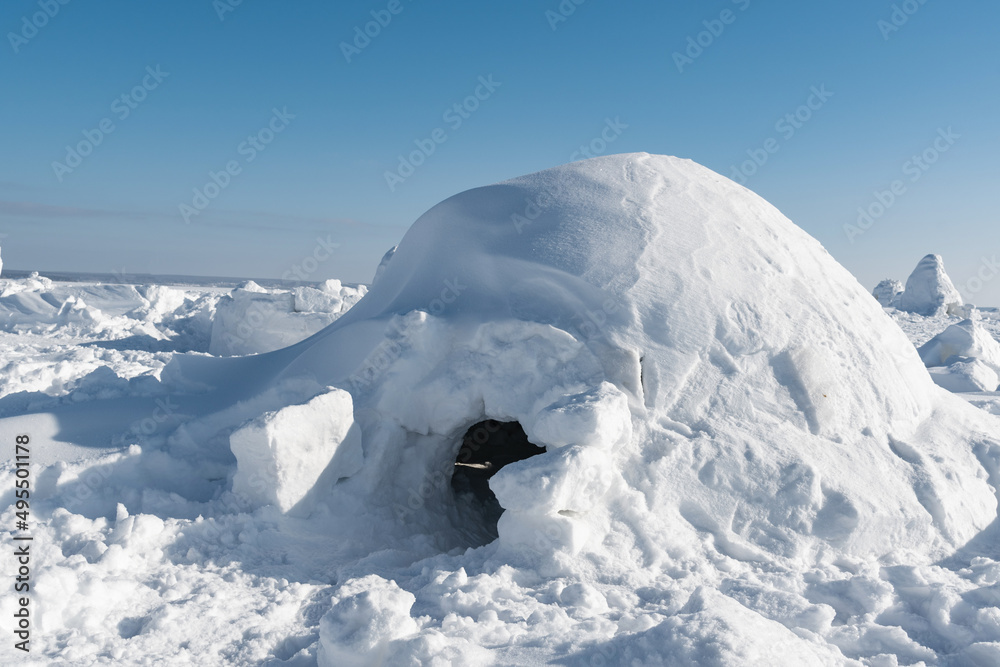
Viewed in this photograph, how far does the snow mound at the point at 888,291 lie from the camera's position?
121ft

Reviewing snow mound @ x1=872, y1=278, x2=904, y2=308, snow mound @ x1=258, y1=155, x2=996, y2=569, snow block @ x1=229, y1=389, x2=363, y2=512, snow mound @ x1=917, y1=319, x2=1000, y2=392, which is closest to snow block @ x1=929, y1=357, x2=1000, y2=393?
snow mound @ x1=917, y1=319, x2=1000, y2=392

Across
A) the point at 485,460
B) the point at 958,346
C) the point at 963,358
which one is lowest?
the point at 485,460

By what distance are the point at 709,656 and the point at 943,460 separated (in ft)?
10.7

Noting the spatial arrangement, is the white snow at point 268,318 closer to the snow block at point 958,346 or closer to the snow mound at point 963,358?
the snow mound at point 963,358

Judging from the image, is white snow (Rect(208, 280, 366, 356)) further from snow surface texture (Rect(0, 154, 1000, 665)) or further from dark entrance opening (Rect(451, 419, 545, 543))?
snow surface texture (Rect(0, 154, 1000, 665))

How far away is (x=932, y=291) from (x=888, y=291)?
7.77 metres

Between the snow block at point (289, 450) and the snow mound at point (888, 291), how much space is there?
3979cm

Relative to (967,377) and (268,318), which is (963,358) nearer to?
(967,377)

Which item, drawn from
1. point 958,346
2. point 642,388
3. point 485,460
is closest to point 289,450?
point 642,388

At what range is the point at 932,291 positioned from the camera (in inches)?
1190

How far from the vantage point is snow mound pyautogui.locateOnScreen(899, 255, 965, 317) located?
3008cm

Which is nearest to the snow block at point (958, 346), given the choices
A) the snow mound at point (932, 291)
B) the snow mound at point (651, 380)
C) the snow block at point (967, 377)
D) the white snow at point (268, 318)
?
the snow block at point (967, 377)

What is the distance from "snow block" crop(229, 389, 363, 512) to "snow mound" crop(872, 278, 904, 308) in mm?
39786

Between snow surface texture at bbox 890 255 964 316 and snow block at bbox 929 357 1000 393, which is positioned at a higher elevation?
snow surface texture at bbox 890 255 964 316
